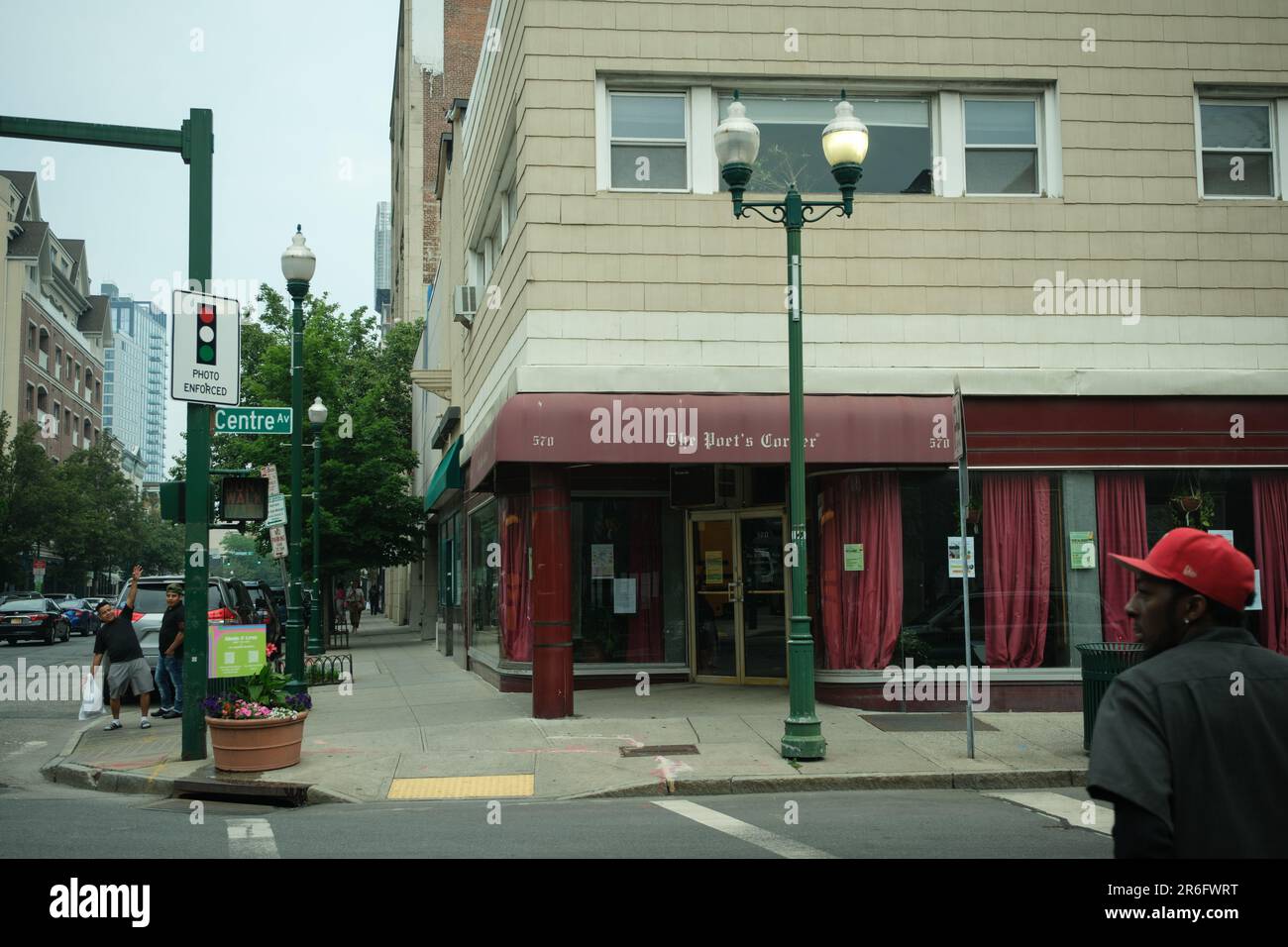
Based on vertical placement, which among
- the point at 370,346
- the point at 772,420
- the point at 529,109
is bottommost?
→ the point at 772,420

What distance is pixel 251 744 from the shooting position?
10.3 metres

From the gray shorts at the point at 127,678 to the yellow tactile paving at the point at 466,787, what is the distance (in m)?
6.06

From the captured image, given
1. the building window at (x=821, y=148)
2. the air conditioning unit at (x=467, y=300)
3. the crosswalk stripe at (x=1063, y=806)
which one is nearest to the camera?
the crosswalk stripe at (x=1063, y=806)

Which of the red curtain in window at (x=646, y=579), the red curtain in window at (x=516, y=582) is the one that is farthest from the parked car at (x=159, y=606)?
the red curtain in window at (x=646, y=579)

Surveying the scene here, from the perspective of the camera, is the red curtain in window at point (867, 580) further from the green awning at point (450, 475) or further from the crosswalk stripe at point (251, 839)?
the green awning at point (450, 475)

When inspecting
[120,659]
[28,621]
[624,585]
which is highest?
[624,585]

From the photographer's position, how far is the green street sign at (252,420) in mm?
12469

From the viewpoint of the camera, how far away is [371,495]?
32969 millimetres

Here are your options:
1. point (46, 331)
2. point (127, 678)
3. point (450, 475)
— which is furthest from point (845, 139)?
point (46, 331)

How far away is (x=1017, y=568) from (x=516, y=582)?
636cm

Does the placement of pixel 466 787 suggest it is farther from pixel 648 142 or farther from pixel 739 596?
pixel 648 142
